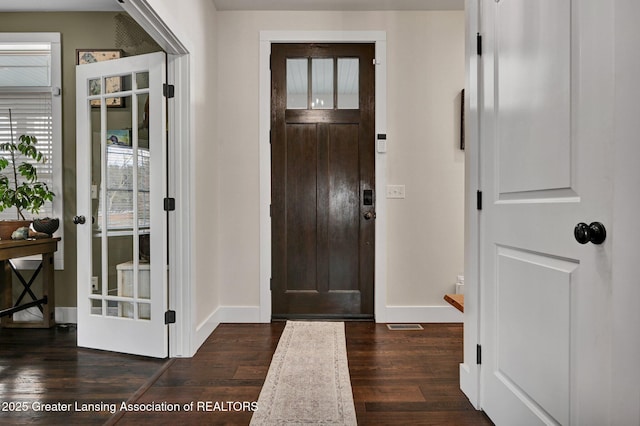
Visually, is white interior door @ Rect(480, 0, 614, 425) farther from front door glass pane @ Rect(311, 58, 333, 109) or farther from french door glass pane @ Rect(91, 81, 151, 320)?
french door glass pane @ Rect(91, 81, 151, 320)

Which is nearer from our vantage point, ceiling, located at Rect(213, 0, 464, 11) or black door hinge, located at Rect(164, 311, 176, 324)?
black door hinge, located at Rect(164, 311, 176, 324)

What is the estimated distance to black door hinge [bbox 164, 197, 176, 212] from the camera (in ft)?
8.45

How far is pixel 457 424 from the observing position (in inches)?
69.1

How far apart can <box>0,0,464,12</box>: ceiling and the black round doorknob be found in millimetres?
2792

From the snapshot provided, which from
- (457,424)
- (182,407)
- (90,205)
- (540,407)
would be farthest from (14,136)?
(540,407)

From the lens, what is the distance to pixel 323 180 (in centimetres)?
341

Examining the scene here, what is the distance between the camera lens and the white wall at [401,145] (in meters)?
3.38

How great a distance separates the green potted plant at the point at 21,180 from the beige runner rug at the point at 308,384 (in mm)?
2280

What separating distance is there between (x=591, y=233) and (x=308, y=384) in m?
1.59

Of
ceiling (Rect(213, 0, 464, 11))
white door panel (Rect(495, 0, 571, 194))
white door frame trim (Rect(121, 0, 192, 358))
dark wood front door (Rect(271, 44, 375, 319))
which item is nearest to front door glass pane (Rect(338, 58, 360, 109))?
dark wood front door (Rect(271, 44, 375, 319))

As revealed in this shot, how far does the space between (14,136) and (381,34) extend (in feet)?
10.8

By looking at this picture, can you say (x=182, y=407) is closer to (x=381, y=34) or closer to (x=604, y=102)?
(x=604, y=102)

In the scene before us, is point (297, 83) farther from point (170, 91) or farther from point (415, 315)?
point (415, 315)

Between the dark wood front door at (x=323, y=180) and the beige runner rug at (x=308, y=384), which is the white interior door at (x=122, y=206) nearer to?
the beige runner rug at (x=308, y=384)
